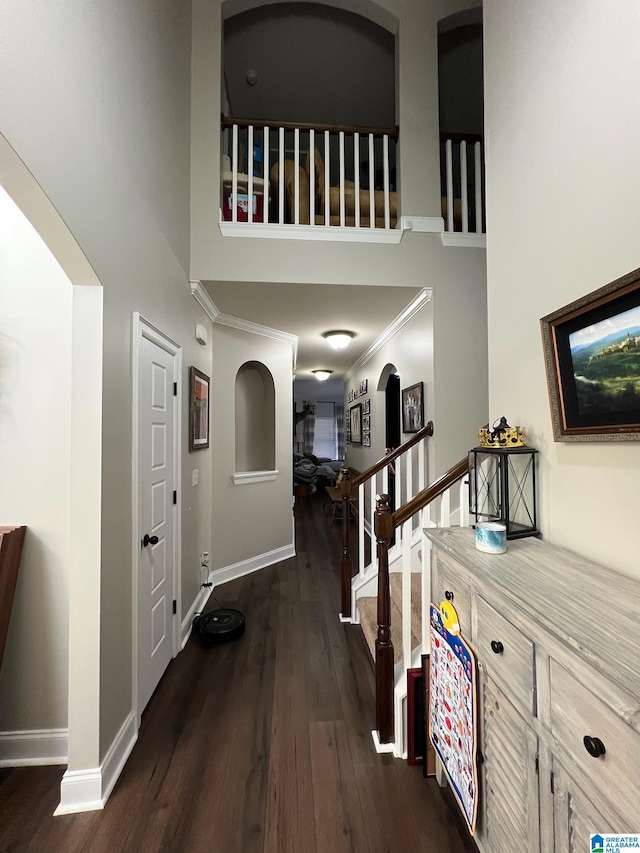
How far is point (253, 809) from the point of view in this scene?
1412 millimetres

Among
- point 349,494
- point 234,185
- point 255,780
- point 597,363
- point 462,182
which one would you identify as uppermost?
point 462,182

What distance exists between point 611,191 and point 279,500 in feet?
12.4

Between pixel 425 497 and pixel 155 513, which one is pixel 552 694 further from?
pixel 155 513

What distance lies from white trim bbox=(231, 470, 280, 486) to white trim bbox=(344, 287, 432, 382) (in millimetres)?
2009

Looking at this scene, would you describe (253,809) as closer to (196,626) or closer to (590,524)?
(196,626)

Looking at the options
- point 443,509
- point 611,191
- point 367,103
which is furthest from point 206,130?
point 443,509

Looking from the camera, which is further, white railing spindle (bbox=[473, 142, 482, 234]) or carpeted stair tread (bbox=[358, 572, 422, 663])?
white railing spindle (bbox=[473, 142, 482, 234])

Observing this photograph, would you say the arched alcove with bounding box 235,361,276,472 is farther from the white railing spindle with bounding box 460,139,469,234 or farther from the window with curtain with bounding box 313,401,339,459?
the window with curtain with bounding box 313,401,339,459

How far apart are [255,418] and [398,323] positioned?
198 centimetres

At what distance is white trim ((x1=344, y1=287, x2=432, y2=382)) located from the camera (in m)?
2.99

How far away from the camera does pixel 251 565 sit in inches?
151

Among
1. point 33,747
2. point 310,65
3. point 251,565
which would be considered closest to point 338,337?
point 251,565

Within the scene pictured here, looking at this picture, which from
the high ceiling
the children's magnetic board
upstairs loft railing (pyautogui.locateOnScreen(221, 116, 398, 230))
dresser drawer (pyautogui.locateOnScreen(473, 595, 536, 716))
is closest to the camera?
dresser drawer (pyautogui.locateOnScreen(473, 595, 536, 716))

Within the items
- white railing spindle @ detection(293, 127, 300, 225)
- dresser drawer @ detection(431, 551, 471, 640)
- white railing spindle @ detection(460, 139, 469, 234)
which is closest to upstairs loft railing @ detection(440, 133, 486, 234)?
white railing spindle @ detection(460, 139, 469, 234)
